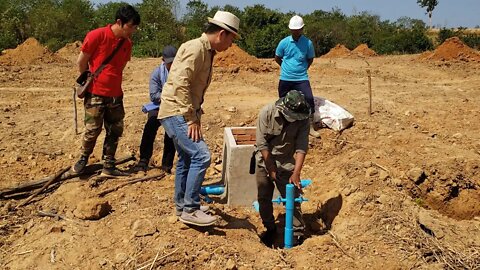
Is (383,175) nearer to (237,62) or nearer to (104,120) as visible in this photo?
(104,120)

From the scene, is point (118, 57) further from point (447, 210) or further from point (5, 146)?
point (447, 210)

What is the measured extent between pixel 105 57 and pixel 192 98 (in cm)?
154

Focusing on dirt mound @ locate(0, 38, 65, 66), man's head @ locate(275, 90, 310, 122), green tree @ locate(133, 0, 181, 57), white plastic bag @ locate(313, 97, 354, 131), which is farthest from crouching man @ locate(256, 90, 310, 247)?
green tree @ locate(133, 0, 181, 57)

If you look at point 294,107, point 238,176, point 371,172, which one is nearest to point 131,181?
point 238,176

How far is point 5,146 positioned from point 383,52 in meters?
20.6

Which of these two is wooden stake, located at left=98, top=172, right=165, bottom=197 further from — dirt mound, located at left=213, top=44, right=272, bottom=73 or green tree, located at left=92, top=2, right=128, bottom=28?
green tree, located at left=92, top=2, right=128, bottom=28

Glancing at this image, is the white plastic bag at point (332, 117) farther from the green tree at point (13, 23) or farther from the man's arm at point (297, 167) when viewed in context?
the green tree at point (13, 23)

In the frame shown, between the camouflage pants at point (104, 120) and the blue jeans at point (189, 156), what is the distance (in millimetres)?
1373

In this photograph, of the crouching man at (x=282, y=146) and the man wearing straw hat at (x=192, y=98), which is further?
the crouching man at (x=282, y=146)

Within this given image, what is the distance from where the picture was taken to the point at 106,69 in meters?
4.83

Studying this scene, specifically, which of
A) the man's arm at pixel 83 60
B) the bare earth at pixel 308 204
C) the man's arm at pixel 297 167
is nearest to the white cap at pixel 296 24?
the bare earth at pixel 308 204

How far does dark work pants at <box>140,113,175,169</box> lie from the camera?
213 inches

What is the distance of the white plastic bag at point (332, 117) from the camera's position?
7027mm

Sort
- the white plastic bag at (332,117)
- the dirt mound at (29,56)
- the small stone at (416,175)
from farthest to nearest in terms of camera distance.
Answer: the dirt mound at (29,56) → the white plastic bag at (332,117) → the small stone at (416,175)
